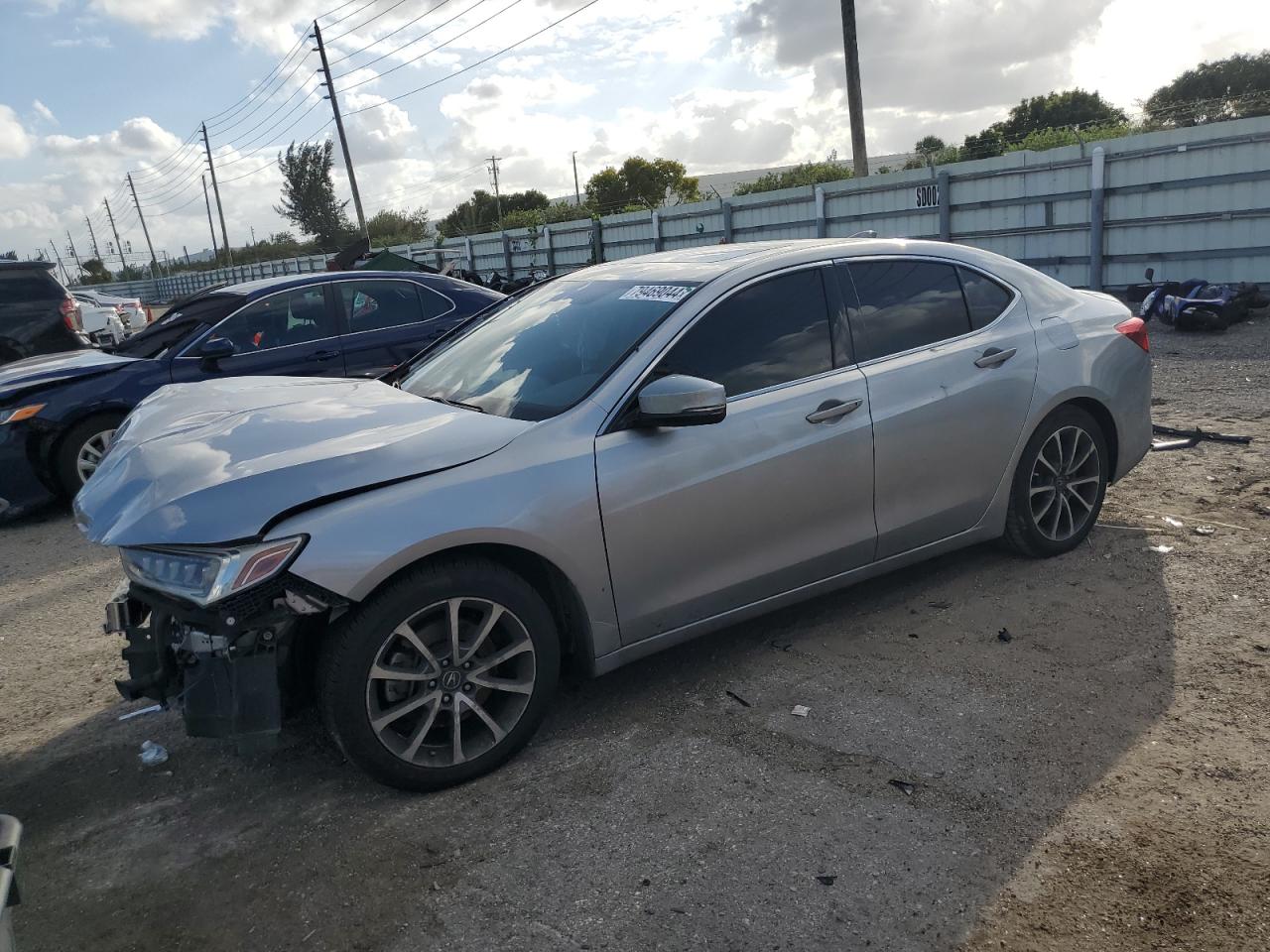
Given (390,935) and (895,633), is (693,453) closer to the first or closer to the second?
(895,633)

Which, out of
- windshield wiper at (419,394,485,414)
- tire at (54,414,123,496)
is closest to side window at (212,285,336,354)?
tire at (54,414,123,496)

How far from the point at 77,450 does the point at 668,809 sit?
5846 millimetres

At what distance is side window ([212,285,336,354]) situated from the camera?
761cm

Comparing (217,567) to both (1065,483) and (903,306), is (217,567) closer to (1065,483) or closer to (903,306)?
(903,306)

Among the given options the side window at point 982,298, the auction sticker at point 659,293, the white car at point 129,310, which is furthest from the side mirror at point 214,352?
the white car at point 129,310

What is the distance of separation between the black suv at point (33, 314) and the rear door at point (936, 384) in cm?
910

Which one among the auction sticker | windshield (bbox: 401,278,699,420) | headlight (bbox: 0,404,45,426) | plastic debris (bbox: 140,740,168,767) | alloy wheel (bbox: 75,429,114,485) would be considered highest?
the auction sticker

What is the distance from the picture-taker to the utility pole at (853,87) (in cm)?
1906

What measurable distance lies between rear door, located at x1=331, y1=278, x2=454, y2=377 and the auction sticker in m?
4.25

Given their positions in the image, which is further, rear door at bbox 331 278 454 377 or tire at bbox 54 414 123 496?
rear door at bbox 331 278 454 377

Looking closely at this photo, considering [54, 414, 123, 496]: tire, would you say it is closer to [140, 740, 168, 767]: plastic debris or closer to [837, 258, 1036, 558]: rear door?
[140, 740, 168, 767]: plastic debris

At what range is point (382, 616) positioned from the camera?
299 cm

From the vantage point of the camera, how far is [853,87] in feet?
63.2

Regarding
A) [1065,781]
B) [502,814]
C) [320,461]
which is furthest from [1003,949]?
[320,461]
